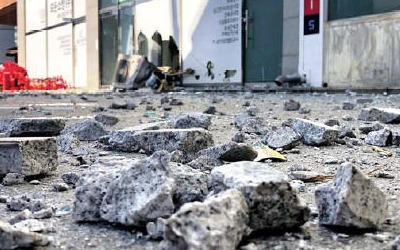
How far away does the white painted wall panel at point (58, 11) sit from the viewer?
67.5 feet

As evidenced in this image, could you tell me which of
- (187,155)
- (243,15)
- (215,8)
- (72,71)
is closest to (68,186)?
(187,155)

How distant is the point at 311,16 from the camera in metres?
10.0

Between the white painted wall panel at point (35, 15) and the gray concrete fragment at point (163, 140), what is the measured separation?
21.9 m

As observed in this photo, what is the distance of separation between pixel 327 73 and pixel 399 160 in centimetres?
775

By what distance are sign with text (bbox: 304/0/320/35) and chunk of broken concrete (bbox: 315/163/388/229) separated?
9.15 metres

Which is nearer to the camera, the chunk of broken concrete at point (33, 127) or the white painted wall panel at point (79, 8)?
the chunk of broken concrete at point (33, 127)

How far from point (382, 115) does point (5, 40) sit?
30.1 meters

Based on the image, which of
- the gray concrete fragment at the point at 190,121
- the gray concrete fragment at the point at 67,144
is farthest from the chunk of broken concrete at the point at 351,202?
the gray concrete fragment at the point at 190,121

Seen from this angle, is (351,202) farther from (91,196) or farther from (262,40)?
(262,40)

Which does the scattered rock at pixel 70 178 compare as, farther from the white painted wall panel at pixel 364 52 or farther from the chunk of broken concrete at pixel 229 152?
the white painted wall panel at pixel 364 52

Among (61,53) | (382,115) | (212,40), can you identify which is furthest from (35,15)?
(382,115)

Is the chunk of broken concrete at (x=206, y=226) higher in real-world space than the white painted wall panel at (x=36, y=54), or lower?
lower

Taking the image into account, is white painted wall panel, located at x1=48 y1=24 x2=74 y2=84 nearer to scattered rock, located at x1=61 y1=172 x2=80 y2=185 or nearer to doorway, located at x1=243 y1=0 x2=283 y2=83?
doorway, located at x1=243 y1=0 x2=283 y2=83

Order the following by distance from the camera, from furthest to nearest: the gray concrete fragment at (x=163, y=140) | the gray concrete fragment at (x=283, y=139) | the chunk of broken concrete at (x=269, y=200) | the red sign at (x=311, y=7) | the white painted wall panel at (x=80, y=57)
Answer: the white painted wall panel at (x=80, y=57) → the red sign at (x=311, y=7) → the gray concrete fragment at (x=283, y=139) → the gray concrete fragment at (x=163, y=140) → the chunk of broken concrete at (x=269, y=200)
